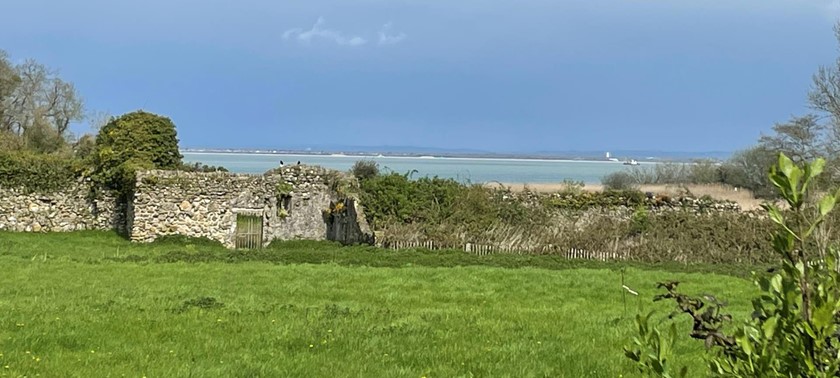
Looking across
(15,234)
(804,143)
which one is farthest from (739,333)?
(804,143)

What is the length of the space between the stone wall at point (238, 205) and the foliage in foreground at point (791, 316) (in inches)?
801

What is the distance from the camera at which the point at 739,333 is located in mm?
2332

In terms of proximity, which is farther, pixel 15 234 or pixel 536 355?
pixel 15 234

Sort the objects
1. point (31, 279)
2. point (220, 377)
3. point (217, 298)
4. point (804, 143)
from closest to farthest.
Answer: point (220, 377)
point (217, 298)
point (31, 279)
point (804, 143)

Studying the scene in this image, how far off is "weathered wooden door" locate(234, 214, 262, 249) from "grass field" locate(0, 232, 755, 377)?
22.5ft

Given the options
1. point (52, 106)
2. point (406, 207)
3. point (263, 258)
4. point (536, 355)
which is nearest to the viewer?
point (536, 355)

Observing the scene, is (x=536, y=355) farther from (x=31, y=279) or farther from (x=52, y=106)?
(x=52, y=106)

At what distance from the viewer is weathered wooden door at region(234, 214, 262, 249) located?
24.6 metres

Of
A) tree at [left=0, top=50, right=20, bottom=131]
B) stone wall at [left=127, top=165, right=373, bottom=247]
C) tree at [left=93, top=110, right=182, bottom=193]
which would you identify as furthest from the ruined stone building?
tree at [left=0, top=50, right=20, bottom=131]

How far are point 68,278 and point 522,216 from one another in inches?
545

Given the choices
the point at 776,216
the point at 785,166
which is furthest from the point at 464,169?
the point at 785,166

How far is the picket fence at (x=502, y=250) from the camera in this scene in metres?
21.2

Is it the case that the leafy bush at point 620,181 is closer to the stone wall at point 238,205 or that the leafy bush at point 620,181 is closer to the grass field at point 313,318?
the stone wall at point 238,205

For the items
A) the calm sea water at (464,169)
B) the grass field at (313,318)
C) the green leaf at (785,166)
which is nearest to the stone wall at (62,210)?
the grass field at (313,318)
